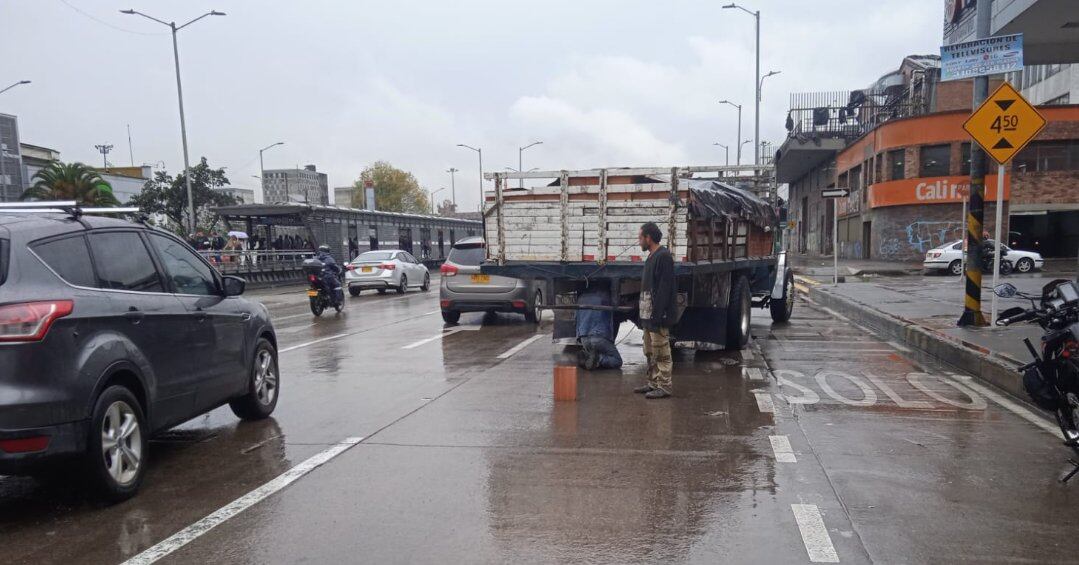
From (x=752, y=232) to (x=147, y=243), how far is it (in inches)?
356

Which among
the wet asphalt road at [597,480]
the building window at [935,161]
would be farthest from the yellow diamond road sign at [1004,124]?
the building window at [935,161]

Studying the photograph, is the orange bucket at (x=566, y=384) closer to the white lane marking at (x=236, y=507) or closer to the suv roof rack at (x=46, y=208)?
the white lane marking at (x=236, y=507)

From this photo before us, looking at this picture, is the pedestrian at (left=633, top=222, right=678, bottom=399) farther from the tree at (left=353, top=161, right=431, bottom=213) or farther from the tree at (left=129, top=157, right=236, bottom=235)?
the tree at (left=353, top=161, right=431, bottom=213)

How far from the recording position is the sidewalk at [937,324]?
900 cm

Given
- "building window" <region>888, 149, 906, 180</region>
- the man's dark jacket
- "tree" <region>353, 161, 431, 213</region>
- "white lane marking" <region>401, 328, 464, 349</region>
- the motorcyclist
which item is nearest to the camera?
the man's dark jacket

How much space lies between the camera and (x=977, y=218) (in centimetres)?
1152

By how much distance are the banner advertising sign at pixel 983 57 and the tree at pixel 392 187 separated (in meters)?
86.8

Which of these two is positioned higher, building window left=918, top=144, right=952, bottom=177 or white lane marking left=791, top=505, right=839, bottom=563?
building window left=918, top=144, right=952, bottom=177

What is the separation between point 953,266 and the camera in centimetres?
2791

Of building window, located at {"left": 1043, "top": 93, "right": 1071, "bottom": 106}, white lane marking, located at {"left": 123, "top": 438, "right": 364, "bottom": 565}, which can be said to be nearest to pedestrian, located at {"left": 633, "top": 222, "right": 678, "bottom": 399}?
white lane marking, located at {"left": 123, "top": 438, "right": 364, "bottom": 565}

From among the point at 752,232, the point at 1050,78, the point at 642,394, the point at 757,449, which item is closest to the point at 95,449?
the point at 757,449

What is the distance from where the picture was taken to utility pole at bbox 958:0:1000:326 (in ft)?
37.9

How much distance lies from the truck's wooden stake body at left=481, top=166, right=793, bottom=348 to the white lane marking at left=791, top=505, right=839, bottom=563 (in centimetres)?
431

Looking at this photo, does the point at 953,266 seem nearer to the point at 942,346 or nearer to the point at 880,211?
the point at 880,211
